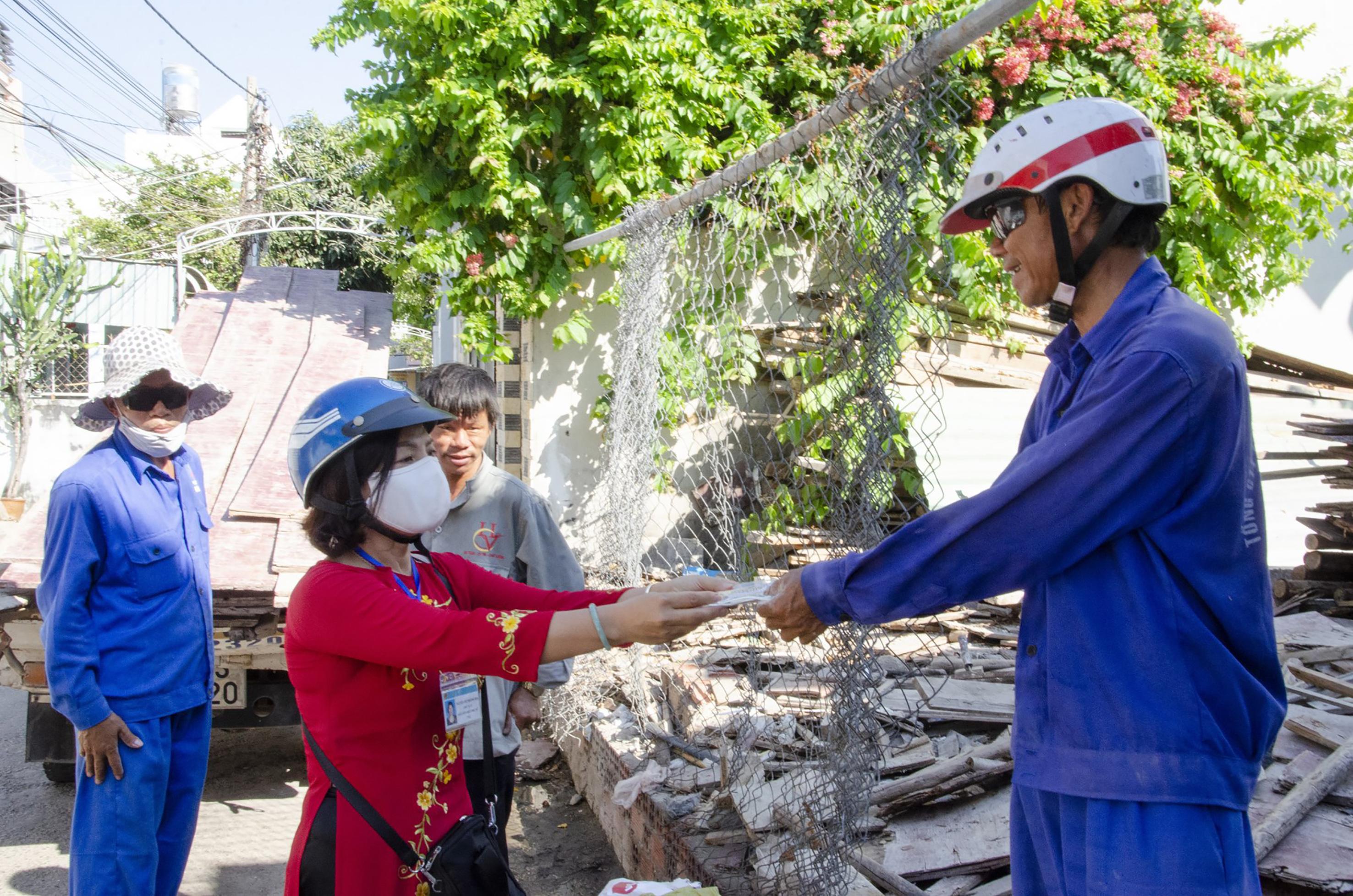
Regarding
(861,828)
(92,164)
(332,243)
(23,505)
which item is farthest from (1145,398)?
(92,164)

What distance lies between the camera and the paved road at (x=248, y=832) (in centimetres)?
466

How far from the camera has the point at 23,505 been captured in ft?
51.4

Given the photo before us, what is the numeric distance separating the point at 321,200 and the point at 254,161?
10.3 feet

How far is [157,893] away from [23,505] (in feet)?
49.2

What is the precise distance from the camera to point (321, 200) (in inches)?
1019

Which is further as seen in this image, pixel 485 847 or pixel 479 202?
pixel 479 202

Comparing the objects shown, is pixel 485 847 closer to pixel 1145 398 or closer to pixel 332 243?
pixel 1145 398

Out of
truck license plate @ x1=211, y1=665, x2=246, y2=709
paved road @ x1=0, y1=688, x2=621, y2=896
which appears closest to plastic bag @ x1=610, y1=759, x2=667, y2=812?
paved road @ x1=0, y1=688, x2=621, y2=896

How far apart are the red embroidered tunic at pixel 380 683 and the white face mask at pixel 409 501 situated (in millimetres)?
127

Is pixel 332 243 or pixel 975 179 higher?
pixel 332 243

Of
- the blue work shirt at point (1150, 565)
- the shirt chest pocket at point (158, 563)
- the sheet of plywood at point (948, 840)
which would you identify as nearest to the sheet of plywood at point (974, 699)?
the sheet of plywood at point (948, 840)

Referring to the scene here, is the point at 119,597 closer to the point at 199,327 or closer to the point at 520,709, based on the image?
the point at 520,709

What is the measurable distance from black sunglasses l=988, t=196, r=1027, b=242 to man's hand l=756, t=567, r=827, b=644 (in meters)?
0.85

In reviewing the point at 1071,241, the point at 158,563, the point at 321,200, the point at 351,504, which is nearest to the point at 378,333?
the point at 158,563
